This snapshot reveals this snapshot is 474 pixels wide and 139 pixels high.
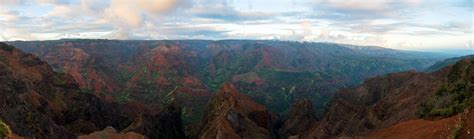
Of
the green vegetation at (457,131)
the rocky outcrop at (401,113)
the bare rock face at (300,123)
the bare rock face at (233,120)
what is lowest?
the bare rock face at (300,123)

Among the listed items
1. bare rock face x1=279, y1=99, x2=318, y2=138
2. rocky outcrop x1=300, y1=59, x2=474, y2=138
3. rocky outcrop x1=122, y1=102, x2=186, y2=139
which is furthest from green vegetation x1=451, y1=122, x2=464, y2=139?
bare rock face x1=279, y1=99, x2=318, y2=138

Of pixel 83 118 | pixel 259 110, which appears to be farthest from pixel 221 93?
pixel 83 118

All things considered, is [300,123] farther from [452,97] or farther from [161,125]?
[452,97]

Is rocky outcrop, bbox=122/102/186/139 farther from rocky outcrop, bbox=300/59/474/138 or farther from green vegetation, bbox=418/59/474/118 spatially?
green vegetation, bbox=418/59/474/118

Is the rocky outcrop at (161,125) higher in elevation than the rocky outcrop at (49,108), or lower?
lower

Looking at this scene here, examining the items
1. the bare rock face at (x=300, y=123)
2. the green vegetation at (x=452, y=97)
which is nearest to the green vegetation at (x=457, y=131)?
the green vegetation at (x=452, y=97)

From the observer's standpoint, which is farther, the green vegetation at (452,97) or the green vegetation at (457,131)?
the green vegetation at (452,97)

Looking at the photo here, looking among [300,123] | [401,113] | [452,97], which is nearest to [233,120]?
[300,123]

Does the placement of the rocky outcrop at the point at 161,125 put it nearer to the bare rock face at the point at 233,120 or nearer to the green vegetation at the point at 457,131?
the bare rock face at the point at 233,120
